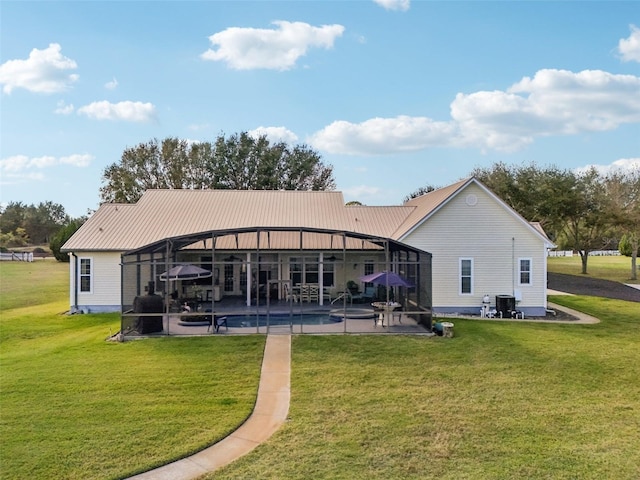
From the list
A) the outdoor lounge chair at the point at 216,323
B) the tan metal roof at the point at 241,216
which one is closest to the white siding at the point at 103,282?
the tan metal roof at the point at 241,216

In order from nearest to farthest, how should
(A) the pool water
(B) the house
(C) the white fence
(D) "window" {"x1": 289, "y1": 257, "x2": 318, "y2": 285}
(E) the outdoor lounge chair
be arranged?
(E) the outdoor lounge chair → (A) the pool water → (B) the house → (D) "window" {"x1": 289, "y1": 257, "x2": 318, "y2": 285} → (C) the white fence

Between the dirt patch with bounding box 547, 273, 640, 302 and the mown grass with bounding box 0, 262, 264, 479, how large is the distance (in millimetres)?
23666

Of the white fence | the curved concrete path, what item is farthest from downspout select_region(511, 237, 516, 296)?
the white fence

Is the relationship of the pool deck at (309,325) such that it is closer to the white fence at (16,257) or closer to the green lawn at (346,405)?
the green lawn at (346,405)

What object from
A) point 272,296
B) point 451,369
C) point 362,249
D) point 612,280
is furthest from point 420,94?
point 612,280

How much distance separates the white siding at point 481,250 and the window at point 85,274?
1430cm

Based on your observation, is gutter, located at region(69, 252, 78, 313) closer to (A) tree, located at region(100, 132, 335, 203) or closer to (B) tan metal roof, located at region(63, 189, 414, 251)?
(B) tan metal roof, located at region(63, 189, 414, 251)

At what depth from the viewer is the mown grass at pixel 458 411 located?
6.89 meters

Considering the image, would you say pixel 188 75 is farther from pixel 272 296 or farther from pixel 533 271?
pixel 533 271

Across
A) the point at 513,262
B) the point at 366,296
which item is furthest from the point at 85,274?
the point at 513,262

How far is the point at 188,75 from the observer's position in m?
19.7

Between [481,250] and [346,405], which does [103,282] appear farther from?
[481,250]

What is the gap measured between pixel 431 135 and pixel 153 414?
919 inches

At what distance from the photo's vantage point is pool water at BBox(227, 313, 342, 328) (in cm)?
1694
